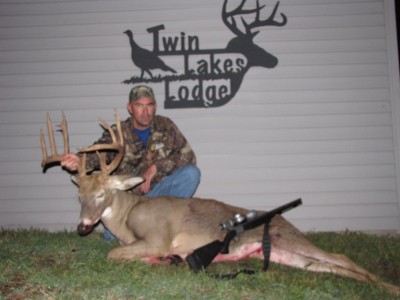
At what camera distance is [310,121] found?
22.2 feet

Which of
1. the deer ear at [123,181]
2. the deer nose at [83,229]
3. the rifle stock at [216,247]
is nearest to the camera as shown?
the rifle stock at [216,247]

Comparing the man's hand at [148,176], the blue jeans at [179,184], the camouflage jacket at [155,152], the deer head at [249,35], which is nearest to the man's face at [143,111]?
the camouflage jacket at [155,152]

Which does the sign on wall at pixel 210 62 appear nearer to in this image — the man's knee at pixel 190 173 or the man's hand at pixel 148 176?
the man's knee at pixel 190 173

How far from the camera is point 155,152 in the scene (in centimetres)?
573

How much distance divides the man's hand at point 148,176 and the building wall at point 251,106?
57.4 inches

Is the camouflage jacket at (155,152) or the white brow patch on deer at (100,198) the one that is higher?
the camouflage jacket at (155,152)

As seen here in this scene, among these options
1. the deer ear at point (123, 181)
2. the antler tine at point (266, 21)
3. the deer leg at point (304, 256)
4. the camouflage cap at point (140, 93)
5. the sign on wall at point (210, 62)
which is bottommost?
the deer leg at point (304, 256)

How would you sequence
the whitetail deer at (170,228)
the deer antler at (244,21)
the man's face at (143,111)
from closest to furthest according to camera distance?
the whitetail deer at (170,228) → the man's face at (143,111) → the deer antler at (244,21)

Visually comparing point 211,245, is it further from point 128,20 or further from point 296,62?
point 128,20

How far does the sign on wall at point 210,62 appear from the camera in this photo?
265 inches

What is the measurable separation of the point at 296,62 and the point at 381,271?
3.49 meters

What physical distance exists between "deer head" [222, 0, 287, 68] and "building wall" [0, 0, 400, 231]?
90mm

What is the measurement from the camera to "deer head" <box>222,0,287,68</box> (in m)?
6.77

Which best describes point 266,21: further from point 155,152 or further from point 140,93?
point 155,152
